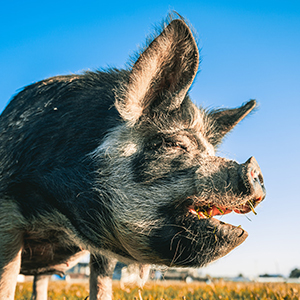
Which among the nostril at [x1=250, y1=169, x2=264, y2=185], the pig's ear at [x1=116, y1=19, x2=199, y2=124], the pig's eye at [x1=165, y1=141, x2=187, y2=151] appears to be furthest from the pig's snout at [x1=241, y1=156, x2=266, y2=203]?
the pig's ear at [x1=116, y1=19, x2=199, y2=124]

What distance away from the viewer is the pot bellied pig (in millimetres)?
2814

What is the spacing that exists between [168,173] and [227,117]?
1422mm

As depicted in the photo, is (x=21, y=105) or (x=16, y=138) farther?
(x=21, y=105)

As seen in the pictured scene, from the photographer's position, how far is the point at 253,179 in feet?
8.63

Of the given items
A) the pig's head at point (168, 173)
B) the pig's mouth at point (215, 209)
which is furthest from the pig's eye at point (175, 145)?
the pig's mouth at point (215, 209)

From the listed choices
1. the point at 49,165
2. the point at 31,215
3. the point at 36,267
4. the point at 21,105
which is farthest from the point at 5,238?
the point at 21,105

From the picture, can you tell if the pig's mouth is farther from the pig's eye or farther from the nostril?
the pig's eye

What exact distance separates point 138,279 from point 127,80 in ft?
7.06

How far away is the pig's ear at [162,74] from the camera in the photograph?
300 centimetres

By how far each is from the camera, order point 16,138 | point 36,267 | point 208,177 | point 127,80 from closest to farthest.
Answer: point 208,177 < point 127,80 < point 16,138 < point 36,267

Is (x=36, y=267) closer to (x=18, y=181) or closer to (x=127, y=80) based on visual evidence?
(x=18, y=181)

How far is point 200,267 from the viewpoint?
2.94 metres

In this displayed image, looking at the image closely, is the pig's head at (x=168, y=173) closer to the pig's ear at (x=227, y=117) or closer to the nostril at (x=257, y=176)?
the nostril at (x=257, y=176)

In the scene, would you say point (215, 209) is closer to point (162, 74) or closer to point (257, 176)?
point (257, 176)
